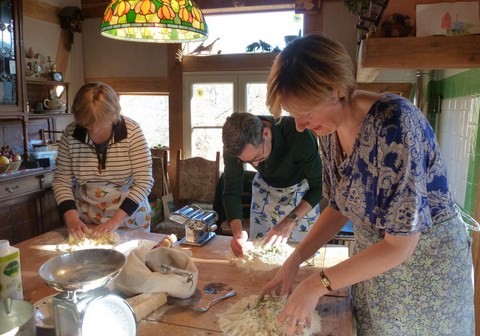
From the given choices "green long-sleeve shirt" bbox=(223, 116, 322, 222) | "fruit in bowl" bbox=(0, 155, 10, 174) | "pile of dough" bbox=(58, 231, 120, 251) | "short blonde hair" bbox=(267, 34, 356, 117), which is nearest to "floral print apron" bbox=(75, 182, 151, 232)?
"pile of dough" bbox=(58, 231, 120, 251)

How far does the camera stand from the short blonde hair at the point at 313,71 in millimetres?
903

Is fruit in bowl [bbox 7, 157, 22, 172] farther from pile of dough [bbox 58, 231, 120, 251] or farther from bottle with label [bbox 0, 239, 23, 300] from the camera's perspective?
bottle with label [bbox 0, 239, 23, 300]

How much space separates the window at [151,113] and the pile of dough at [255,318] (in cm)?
357

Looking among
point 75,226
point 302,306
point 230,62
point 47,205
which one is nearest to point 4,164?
Result: point 47,205

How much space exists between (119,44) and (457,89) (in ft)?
11.5

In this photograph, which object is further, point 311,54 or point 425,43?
point 425,43

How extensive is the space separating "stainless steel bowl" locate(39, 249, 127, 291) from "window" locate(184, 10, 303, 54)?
3275mm

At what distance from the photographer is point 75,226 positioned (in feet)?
5.81

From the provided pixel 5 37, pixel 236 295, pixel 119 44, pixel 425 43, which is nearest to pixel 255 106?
pixel 119 44

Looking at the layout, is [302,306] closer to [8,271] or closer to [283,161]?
[8,271]

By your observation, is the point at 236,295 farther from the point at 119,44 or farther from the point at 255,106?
the point at 119,44

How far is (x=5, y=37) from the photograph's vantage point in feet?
11.2

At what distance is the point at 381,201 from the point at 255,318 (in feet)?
1.53

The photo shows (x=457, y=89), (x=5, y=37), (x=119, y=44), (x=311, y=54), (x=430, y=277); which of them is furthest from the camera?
(x=119, y=44)
